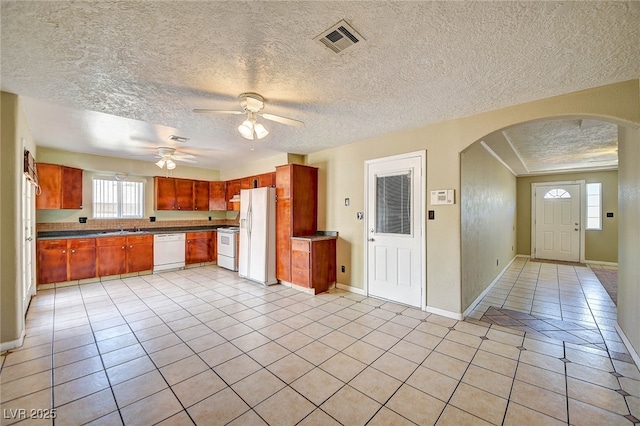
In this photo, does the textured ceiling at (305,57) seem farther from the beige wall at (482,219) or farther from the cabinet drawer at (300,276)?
the cabinet drawer at (300,276)

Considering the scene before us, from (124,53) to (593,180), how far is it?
980cm

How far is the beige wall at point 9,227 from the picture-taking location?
2529 mm

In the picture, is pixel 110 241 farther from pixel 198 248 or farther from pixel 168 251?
pixel 198 248

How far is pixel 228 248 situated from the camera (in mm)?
6180

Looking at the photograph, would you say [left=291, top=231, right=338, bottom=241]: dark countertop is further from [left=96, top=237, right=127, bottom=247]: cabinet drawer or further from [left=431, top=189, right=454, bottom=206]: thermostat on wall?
[left=96, top=237, right=127, bottom=247]: cabinet drawer

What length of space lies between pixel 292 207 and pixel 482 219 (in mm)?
3170

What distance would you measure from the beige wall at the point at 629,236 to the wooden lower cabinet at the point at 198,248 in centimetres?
719

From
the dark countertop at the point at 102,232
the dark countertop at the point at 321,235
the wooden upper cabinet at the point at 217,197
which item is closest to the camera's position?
the dark countertop at the point at 321,235

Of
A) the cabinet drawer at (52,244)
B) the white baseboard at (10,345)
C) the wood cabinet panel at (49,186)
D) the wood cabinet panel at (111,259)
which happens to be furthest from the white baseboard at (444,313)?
the wood cabinet panel at (49,186)

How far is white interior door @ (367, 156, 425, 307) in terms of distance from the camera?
3.66 metres

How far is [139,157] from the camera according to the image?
226 inches

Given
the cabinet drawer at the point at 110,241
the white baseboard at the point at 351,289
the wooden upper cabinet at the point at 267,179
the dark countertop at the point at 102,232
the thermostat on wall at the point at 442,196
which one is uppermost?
the wooden upper cabinet at the point at 267,179

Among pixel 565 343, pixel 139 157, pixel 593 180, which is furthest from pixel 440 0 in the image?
pixel 593 180

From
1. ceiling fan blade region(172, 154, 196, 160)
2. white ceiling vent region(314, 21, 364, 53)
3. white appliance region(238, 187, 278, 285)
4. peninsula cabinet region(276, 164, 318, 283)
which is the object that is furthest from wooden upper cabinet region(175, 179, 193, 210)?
white ceiling vent region(314, 21, 364, 53)
